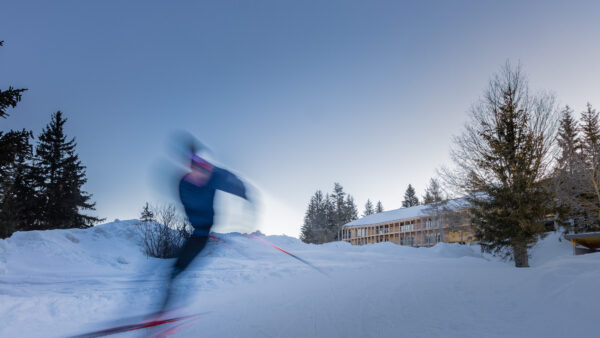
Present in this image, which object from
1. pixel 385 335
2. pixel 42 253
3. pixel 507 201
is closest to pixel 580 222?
pixel 507 201

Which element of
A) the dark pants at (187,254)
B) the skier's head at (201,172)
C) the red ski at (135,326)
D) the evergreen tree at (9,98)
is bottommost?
the red ski at (135,326)

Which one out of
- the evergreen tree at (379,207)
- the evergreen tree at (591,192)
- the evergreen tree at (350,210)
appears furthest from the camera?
the evergreen tree at (379,207)

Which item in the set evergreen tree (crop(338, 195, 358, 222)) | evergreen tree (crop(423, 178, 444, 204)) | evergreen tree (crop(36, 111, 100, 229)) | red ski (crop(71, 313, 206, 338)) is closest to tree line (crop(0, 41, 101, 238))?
evergreen tree (crop(36, 111, 100, 229))

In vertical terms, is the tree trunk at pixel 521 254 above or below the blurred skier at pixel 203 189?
below

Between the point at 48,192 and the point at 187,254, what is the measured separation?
101 feet

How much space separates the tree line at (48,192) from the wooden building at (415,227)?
34329 millimetres

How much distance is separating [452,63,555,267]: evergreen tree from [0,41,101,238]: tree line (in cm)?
2922

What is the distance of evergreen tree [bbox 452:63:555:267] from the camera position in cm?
956

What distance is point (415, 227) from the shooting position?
39.2 meters

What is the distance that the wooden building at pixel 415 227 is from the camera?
32.0 m

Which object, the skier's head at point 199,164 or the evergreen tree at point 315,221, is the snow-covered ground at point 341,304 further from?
the evergreen tree at point 315,221

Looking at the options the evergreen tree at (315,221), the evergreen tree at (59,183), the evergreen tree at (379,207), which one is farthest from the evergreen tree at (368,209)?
the evergreen tree at (59,183)

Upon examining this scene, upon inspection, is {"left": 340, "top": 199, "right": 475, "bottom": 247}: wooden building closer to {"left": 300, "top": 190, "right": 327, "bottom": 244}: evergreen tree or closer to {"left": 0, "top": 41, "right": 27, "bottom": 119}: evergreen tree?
{"left": 300, "top": 190, "right": 327, "bottom": 244}: evergreen tree

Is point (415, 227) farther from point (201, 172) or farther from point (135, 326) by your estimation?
point (201, 172)
